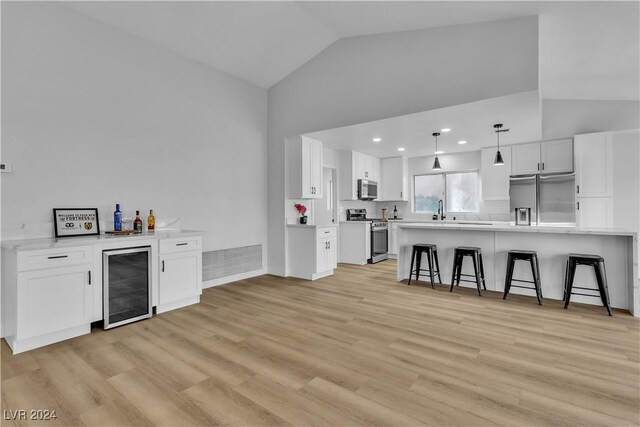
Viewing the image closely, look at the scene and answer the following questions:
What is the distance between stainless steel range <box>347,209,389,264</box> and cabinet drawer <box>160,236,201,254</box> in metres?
3.86

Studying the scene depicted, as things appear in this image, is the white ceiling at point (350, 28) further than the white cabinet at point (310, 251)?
No

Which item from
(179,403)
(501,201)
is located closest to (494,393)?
(179,403)

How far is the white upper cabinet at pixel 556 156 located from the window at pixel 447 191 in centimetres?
137

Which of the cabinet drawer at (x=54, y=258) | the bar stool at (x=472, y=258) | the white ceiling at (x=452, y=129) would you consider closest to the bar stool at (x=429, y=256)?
the bar stool at (x=472, y=258)

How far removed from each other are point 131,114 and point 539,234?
17.6ft

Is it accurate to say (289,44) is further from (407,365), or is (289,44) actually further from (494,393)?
(494,393)

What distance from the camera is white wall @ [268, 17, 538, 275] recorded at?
3.35m

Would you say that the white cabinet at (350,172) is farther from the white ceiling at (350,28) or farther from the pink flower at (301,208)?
the white ceiling at (350,28)

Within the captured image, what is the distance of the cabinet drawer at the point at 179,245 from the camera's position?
11.5ft

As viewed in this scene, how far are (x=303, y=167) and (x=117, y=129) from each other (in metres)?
2.62

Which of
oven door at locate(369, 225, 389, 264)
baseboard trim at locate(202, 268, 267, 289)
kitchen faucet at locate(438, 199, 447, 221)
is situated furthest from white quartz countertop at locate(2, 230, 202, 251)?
kitchen faucet at locate(438, 199, 447, 221)

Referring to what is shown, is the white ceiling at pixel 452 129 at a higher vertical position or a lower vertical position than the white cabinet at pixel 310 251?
higher

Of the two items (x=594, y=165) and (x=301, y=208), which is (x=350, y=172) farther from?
(x=594, y=165)

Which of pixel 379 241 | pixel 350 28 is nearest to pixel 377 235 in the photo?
pixel 379 241
